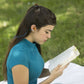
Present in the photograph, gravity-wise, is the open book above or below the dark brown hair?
below

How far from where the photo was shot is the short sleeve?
1815 millimetres

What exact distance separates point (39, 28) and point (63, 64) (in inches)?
17.1

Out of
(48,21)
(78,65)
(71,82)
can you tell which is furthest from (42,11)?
(78,65)

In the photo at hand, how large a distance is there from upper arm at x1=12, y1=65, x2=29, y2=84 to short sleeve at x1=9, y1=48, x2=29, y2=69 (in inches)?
1.2

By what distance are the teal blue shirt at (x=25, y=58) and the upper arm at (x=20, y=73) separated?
1.2 inches

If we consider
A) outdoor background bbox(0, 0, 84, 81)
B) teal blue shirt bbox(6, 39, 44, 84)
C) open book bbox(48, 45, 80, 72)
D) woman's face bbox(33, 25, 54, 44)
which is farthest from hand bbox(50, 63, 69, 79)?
outdoor background bbox(0, 0, 84, 81)

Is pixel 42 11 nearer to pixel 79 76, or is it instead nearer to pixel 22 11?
pixel 79 76

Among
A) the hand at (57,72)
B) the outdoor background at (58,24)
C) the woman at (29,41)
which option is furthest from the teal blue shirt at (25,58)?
the outdoor background at (58,24)

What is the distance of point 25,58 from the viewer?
186cm

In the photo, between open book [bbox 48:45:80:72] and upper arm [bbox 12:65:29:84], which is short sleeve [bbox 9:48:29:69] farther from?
open book [bbox 48:45:80:72]

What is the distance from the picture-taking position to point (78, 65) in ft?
11.7

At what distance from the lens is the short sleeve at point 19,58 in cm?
181

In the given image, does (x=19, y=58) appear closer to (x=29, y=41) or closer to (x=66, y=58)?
(x=29, y=41)

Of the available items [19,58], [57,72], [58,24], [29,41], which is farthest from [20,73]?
[58,24]
